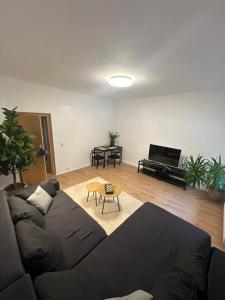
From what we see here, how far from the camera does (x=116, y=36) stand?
1.55m

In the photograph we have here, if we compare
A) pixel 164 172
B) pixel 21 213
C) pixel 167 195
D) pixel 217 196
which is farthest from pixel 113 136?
pixel 21 213

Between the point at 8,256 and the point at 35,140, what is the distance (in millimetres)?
3046

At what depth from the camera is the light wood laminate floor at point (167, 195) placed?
2.62 meters

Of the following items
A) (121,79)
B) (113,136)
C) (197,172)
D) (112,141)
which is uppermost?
(121,79)

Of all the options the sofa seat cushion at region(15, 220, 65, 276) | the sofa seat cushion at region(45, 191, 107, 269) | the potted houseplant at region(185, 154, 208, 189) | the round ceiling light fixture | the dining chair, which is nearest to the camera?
the sofa seat cushion at region(15, 220, 65, 276)

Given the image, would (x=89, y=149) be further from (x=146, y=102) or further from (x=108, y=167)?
(x=146, y=102)

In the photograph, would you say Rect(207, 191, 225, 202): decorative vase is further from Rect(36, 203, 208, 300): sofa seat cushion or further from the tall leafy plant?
Rect(36, 203, 208, 300): sofa seat cushion

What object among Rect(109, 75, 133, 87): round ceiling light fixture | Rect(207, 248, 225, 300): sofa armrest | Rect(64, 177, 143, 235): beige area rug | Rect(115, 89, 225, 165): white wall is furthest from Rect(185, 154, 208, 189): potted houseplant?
Rect(109, 75, 133, 87): round ceiling light fixture

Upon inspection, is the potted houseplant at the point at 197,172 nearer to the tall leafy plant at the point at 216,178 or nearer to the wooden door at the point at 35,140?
the tall leafy plant at the point at 216,178

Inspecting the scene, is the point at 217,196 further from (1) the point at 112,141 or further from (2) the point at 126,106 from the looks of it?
(2) the point at 126,106

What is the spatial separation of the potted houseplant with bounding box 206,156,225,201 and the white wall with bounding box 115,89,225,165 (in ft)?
1.66

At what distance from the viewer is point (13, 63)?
94.7 inches

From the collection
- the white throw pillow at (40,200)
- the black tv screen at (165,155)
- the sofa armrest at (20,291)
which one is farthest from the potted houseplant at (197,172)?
the sofa armrest at (20,291)

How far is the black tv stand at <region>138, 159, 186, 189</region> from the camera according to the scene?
389 centimetres
